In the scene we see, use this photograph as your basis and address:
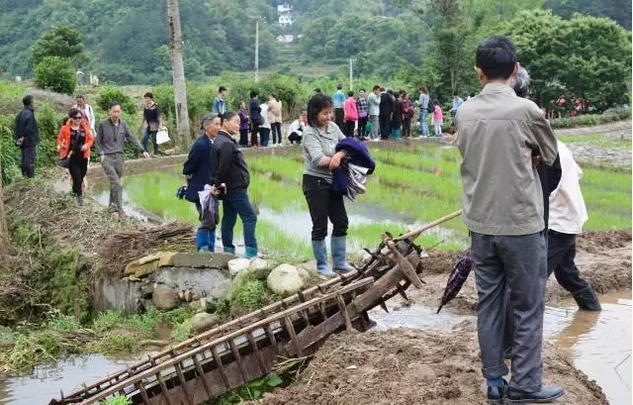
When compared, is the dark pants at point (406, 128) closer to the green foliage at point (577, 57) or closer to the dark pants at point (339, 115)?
the dark pants at point (339, 115)

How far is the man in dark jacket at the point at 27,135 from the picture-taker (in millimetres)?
14641

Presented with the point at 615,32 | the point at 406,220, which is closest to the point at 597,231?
the point at 406,220

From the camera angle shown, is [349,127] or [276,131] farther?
→ [276,131]

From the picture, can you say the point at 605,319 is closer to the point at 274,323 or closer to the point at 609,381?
the point at 609,381

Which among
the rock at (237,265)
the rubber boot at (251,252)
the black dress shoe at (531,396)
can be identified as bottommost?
the rock at (237,265)

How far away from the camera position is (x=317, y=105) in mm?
7301

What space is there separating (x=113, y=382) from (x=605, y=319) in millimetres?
4074

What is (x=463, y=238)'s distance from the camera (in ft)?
35.8

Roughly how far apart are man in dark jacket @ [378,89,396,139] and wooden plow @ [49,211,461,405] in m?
16.7

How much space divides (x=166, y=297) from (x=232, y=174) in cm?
172

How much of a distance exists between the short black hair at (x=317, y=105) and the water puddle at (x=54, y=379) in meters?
2.79

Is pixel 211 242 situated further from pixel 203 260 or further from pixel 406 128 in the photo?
pixel 406 128

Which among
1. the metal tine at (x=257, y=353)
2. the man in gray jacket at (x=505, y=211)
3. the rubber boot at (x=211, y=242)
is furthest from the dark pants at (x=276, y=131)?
the man in gray jacket at (x=505, y=211)

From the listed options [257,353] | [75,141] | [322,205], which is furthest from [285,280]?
[75,141]
